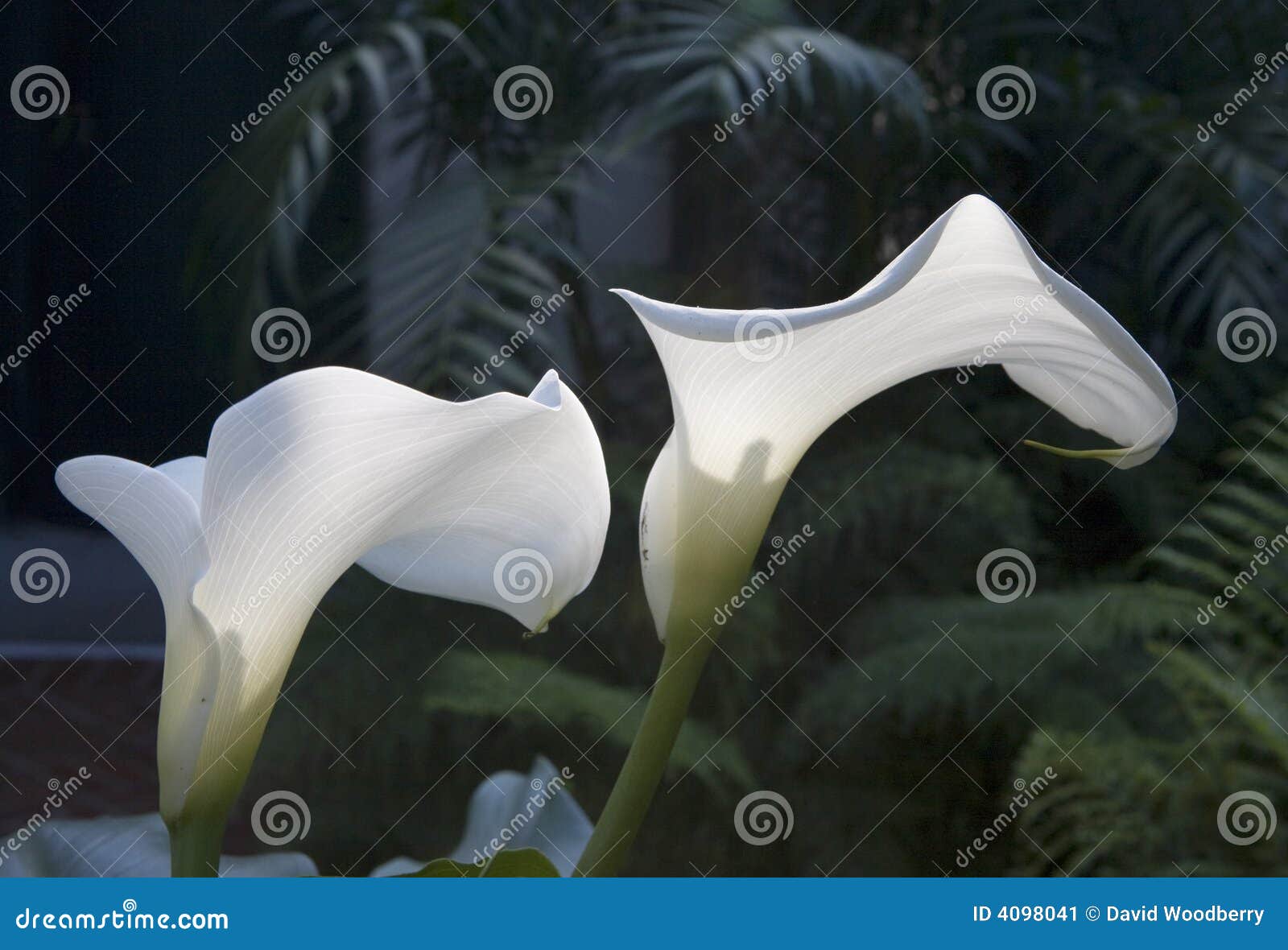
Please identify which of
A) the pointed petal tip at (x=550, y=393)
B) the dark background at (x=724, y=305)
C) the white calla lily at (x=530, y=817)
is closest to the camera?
the pointed petal tip at (x=550, y=393)

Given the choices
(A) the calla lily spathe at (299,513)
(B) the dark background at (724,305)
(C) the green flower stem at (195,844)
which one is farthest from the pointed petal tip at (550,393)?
(B) the dark background at (724,305)

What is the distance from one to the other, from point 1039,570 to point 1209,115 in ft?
1.74

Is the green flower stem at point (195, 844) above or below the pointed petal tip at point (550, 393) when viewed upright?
below

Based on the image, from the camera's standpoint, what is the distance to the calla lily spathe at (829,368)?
0.21 metres

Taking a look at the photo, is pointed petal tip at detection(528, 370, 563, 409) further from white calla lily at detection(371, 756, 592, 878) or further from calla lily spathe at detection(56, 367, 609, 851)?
white calla lily at detection(371, 756, 592, 878)

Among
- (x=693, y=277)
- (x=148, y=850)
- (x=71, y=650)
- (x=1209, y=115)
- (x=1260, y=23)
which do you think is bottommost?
(x=71, y=650)

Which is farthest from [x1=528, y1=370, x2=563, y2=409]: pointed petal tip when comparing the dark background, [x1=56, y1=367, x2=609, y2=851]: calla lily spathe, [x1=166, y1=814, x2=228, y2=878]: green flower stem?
the dark background

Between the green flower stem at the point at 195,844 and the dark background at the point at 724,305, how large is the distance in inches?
32.8

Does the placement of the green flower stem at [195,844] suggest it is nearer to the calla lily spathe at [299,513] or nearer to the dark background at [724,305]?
the calla lily spathe at [299,513]

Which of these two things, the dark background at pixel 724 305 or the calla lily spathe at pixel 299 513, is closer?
the calla lily spathe at pixel 299 513

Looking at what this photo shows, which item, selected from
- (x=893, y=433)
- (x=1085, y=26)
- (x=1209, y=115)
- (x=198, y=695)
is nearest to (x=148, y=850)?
(x=198, y=695)

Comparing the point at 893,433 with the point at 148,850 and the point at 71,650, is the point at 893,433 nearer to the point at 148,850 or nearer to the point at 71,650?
the point at 71,650

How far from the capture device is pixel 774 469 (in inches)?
9.6

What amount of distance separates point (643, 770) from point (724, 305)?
38.2 inches
